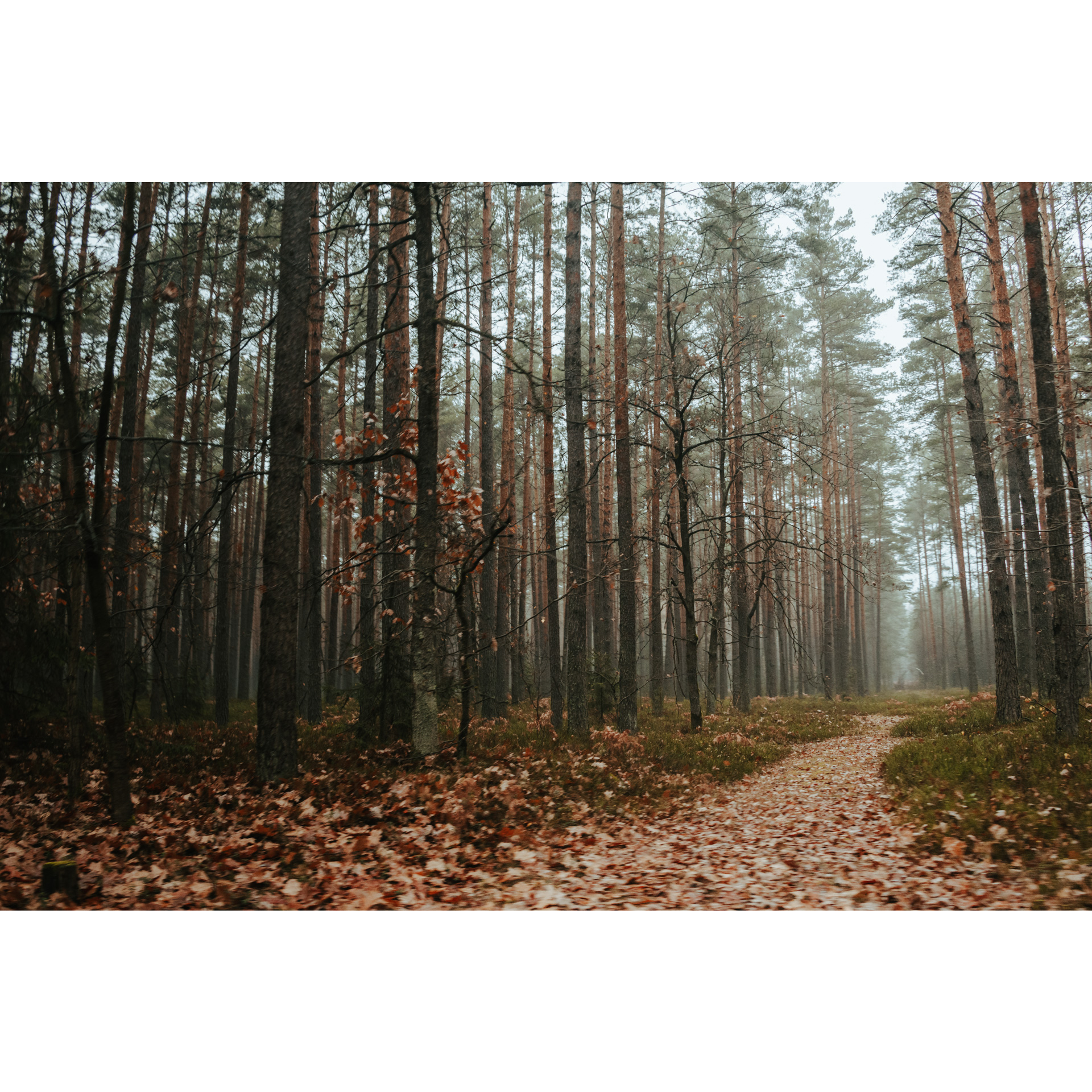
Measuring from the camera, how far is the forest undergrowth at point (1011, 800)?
3.90 meters

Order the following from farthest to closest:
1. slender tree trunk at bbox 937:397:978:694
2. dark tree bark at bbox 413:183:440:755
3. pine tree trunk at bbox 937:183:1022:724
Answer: slender tree trunk at bbox 937:397:978:694
pine tree trunk at bbox 937:183:1022:724
dark tree bark at bbox 413:183:440:755

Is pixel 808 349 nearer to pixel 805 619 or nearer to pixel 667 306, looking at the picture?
pixel 805 619

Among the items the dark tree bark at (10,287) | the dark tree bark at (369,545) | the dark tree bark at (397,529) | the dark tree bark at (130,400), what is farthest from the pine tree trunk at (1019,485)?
the dark tree bark at (10,287)

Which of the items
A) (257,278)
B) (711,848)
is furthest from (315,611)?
(711,848)

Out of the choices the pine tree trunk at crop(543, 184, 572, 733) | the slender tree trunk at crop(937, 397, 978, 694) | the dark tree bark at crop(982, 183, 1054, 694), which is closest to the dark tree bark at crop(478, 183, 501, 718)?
the pine tree trunk at crop(543, 184, 572, 733)

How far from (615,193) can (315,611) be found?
8.22 m

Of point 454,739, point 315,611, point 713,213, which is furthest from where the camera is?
point 713,213

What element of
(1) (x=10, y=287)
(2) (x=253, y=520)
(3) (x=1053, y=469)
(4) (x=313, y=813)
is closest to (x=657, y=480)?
(3) (x=1053, y=469)

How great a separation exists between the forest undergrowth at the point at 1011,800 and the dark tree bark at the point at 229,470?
6062 mm

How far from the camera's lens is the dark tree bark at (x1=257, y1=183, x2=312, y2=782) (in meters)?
5.52

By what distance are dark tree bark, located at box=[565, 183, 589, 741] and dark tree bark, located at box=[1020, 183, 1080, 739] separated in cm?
524

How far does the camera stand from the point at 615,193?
1051 cm

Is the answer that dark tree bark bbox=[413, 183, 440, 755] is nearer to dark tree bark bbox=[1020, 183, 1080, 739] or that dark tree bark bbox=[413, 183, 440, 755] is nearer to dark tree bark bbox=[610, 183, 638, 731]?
dark tree bark bbox=[610, 183, 638, 731]

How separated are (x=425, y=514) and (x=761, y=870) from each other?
4196mm
